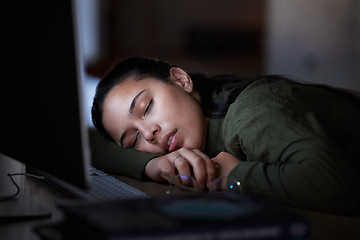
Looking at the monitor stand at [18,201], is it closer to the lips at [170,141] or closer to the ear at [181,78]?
the lips at [170,141]

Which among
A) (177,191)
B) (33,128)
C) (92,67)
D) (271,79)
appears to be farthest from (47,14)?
(92,67)

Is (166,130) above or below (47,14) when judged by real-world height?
below

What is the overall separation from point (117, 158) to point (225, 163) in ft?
0.96

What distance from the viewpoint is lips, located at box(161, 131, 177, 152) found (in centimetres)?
128

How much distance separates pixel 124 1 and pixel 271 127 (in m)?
4.70

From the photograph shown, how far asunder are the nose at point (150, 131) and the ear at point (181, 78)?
0.73 feet

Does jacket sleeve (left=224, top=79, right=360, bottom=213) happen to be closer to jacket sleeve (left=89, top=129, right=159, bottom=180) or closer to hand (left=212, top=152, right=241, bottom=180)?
hand (left=212, top=152, right=241, bottom=180)

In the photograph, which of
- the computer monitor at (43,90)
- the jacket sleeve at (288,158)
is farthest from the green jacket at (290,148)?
the computer monitor at (43,90)

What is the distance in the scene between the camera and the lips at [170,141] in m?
1.28

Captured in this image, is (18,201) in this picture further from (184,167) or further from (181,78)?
(181,78)

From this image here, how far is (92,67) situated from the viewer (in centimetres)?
543

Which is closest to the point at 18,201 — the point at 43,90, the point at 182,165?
the point at 43,90

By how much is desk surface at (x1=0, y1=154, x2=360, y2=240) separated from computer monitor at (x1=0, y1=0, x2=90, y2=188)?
0.07 m

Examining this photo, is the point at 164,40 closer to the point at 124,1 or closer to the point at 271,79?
the point at 124,1
